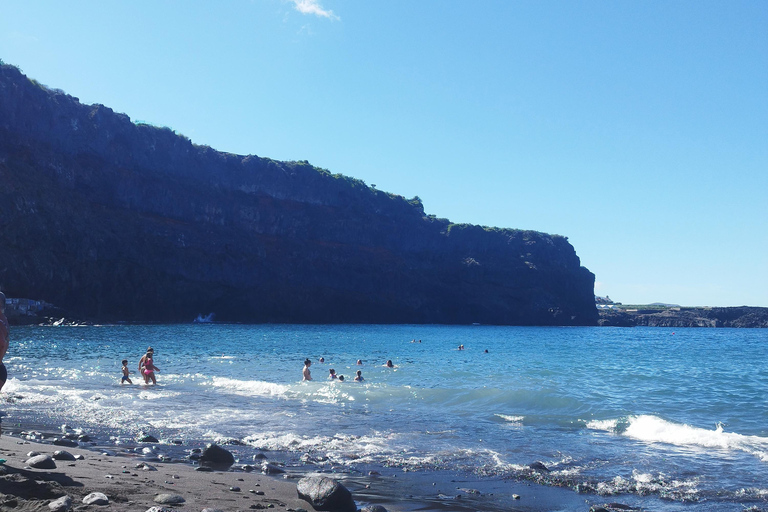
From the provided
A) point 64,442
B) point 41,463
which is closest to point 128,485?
point 41,463

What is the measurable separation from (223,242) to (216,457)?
259ft

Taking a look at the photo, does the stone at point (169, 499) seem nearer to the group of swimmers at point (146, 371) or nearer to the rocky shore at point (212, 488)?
the rocky shore at point (212, 488)

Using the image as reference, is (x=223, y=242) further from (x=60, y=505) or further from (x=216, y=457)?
(x=60, y=505)

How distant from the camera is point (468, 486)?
8.13 m

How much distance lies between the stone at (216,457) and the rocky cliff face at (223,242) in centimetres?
5831

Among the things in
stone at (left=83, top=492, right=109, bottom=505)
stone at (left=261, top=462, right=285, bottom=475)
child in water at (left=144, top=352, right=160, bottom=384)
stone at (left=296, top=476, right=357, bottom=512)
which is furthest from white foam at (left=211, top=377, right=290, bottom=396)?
stone at (left=83, top=492, right=109, bottom=505)

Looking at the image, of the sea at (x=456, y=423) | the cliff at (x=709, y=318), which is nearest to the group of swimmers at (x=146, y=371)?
the sea at (x=456, y=423)

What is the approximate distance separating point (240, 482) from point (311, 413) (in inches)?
262

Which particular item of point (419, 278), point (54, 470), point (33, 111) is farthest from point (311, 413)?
point (419, 278)

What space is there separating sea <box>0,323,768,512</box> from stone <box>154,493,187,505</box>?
116 inches

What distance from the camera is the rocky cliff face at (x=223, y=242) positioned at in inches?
2495

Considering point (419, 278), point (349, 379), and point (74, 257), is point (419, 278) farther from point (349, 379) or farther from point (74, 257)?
point (349, 379)

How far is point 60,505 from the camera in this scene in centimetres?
521

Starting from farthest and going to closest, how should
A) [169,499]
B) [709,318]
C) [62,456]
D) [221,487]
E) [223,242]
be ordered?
1. [709,318]
2. [223,242]
3. [62,456]
4. [221,487]
5. [169,499]
